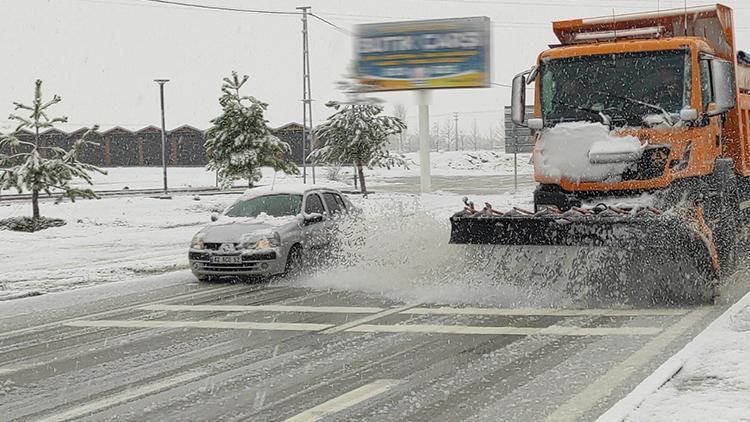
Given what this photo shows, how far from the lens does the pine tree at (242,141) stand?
113ft

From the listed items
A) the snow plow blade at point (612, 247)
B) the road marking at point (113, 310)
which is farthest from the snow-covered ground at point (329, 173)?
the snow plow blade at point (612, 247)

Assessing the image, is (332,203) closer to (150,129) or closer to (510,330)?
(510,330)

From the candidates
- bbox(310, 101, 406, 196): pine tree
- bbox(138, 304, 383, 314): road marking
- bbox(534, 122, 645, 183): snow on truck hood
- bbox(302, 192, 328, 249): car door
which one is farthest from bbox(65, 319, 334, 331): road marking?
bbox(310, 101, 406, 196): pine tree

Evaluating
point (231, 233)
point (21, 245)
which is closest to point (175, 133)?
point (21, 245)

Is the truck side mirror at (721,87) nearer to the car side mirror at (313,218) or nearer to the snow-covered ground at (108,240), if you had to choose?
the snow-covered ground at (108,240)

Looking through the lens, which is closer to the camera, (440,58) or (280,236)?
(280,236)

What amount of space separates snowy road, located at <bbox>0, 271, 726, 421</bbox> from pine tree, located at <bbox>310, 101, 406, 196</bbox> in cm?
3094

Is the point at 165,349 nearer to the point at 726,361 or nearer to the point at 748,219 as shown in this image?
the point at 726,361

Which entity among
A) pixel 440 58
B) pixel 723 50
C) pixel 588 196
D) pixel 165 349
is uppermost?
pixel 440 58

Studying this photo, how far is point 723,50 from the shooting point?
1195 centimetres

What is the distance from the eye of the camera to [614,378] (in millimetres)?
6543

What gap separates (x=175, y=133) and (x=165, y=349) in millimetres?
78283

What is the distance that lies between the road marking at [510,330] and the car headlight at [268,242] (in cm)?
411

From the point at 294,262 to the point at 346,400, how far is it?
7303mm
